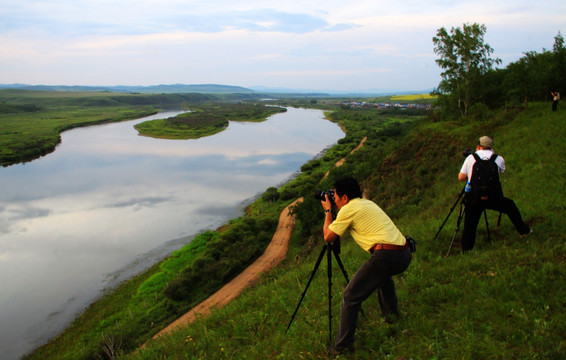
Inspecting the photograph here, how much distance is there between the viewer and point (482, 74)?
30406 millimetres

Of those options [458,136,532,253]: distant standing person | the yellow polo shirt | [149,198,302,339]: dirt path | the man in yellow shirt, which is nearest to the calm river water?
[149,198,302,339]: dirt path

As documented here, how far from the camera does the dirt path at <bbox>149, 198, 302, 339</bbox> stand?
16.3 metres

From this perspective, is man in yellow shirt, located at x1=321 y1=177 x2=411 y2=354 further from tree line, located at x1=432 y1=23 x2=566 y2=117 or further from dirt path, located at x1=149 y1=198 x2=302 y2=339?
tree line, located at x1=432 y1=23 x2=566 y2=117

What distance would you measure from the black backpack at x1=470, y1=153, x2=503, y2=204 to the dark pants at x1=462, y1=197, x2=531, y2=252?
149 mm

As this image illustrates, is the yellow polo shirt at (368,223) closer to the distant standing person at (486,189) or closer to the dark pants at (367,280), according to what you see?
the dark pants at (367,280)

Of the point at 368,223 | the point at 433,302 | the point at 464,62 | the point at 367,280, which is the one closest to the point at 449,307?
the point at 433,302

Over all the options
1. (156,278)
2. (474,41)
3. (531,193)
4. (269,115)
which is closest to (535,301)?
(531,193)

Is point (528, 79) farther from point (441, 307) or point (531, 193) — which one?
point (441, 307)

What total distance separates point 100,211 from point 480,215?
33.5 m

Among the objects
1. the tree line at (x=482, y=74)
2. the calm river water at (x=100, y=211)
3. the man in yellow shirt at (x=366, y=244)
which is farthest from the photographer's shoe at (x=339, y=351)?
the tree line at (x=482, y=74)

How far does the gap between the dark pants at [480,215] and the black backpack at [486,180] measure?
0.49 feet

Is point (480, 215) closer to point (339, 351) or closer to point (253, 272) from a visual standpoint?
point (339, 351)

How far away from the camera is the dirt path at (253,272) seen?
1625 centimetres

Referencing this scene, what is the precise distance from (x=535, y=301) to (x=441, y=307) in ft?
3.78
